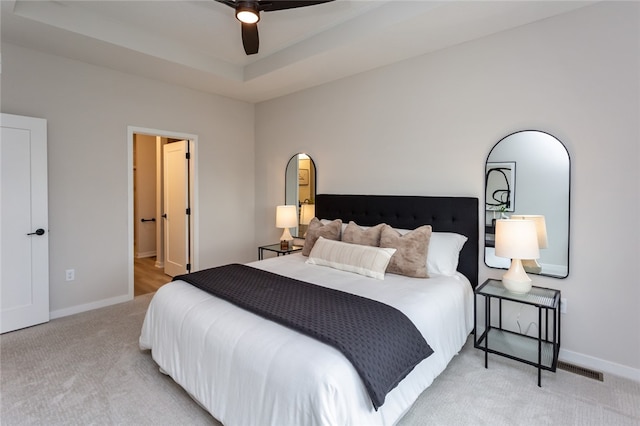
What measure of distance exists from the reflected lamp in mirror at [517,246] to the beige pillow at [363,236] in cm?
102

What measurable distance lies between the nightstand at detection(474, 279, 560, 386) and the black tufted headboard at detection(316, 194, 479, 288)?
0.38 metres

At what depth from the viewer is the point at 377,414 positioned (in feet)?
5.27

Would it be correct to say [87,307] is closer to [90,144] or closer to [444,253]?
[90,144]

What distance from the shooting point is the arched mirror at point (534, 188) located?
2613 millimetres

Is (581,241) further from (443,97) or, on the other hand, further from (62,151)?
(62,151)

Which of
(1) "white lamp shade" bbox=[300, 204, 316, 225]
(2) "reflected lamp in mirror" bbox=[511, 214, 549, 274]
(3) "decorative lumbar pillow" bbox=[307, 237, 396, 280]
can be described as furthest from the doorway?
(2) "reflected lamp in mirror" bbox=[511, 214, 549, 274]

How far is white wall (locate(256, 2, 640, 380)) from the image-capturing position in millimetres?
2371

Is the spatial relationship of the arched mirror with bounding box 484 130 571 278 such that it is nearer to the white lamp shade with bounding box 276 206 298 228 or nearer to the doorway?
the white lamp shade with bounding box 276 206 298 228

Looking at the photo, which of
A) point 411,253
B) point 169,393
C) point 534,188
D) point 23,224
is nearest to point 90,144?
point 23,224

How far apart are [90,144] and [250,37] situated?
237 centimetres

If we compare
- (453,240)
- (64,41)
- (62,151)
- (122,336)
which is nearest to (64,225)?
(62,151)

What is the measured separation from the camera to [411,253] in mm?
2805

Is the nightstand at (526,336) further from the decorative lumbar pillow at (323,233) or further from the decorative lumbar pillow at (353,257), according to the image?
the decorative lumbar pillow at (323,233)

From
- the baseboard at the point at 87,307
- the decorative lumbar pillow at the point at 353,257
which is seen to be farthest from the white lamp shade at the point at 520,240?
the baseboard at the point at 87,307
